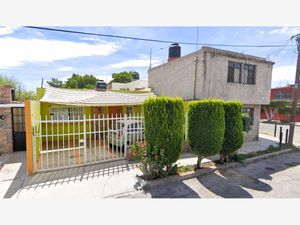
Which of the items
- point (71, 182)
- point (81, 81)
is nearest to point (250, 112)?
point (71, 182)

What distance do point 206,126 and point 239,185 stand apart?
2.09 meters

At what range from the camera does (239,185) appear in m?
5.51

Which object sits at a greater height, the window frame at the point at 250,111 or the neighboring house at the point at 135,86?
the neighboring house at the point at 135,86

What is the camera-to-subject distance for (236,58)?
10617mm

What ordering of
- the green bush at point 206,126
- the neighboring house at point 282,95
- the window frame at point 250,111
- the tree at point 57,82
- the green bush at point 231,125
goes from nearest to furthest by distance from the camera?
the green bush at point 206,126 < the green bush at point 231,125 < the window frame at point 250,111 < the neighboring house at point 282,95 < the tree at point 57,82

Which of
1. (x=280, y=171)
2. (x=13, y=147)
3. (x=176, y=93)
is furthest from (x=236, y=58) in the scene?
(x=13, y=147)

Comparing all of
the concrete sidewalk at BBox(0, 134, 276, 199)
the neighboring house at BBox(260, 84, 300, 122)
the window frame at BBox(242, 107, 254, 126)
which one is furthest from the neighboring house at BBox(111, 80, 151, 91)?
the neighboring house at BBox(260, 84, 300, 122)

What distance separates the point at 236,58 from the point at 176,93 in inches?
165

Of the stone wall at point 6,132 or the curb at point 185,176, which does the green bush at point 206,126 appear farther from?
the stone wall at point 6,132

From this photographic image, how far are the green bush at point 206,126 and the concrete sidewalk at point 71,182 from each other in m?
2.48

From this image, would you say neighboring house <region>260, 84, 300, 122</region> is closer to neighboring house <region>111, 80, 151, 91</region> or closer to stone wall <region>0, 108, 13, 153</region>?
neighboring house <region>111, 80, 151, 91</region>

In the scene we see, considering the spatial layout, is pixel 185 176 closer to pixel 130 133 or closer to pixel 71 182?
pixel 130 133

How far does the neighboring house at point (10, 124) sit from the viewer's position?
8148 mm

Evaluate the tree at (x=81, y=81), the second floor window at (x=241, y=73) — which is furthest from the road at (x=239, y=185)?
the tree at (x=81, y=81)
